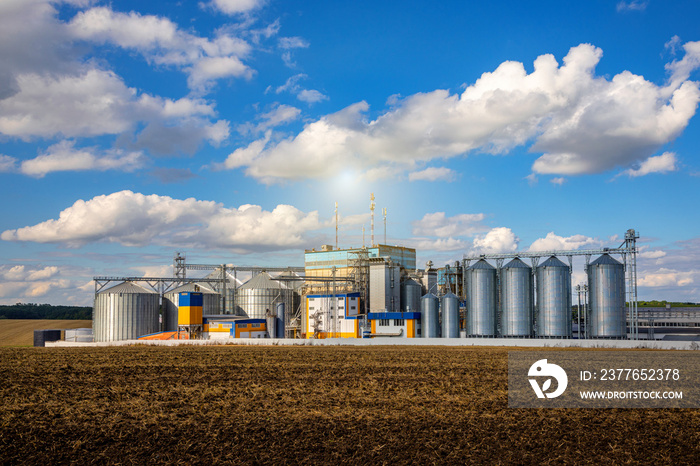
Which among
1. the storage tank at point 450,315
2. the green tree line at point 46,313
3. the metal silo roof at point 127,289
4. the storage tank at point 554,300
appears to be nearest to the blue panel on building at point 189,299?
the metal silo roof at point 127,289

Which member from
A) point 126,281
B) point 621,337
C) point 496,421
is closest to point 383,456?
point 496,421

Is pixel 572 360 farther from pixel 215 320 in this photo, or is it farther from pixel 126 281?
pixel 126 281

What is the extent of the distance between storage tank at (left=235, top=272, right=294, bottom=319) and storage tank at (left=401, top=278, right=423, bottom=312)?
18.5 m

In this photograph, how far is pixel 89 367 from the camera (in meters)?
31.0

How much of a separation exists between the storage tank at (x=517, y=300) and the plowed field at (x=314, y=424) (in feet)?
113

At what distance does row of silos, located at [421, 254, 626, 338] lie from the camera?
55594mm

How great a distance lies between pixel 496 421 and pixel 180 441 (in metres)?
9.06

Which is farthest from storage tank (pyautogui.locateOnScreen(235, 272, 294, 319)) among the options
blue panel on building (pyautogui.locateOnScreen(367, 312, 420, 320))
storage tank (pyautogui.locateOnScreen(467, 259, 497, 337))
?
storage tank (pyautogui.locateOnScreen(467, 259, 497, 337))

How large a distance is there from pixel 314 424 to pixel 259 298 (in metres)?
70.6

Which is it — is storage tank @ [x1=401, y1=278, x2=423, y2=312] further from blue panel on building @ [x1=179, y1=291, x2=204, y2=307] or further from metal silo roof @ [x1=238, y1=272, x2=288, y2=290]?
blue panel on building @ [x1=179, y1=291, x2=204, y2=307]

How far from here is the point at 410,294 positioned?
260 feet

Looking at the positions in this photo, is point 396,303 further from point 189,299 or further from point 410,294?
point 189,299

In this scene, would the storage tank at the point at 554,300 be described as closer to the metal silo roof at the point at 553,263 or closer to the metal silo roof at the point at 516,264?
the metal silo roof at the point at 553,263

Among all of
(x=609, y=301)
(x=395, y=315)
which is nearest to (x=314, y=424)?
(x=609, y=301)
